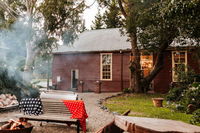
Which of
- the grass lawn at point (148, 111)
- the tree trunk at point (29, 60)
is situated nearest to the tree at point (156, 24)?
the grass lawn at point (148, 111)

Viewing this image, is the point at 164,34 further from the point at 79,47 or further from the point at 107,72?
the point at 79,47

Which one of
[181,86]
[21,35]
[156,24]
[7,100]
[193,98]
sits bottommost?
[7,100]

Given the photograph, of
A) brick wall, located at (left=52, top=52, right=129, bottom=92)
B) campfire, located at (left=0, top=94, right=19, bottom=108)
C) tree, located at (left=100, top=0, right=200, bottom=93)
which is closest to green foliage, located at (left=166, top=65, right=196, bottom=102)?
tree, located at (left=100, top=0, right=200, bottom=93)

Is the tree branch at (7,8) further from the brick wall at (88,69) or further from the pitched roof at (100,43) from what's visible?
the brick wall at (88,69)

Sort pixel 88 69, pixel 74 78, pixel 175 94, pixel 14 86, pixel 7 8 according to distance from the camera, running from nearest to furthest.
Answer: pixel 14 86 < pixel 175 94 < pixel 7 8 < pixel 88 69 < pixel 74 78

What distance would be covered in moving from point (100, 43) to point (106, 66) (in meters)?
2.71

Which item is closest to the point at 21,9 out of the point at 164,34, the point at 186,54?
the point at 164,34

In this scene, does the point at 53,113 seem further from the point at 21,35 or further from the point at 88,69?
the point at 88,69

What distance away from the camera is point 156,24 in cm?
1253

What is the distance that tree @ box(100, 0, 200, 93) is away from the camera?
25.7 ft

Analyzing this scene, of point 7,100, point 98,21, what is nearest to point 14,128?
point 7,100

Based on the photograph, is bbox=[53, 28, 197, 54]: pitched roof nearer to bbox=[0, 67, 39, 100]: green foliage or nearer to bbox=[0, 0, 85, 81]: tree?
bbox=[0, 0, 85, 81]: tree

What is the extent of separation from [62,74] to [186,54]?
12135mm

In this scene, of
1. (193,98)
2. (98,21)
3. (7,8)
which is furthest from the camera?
(98,21)
